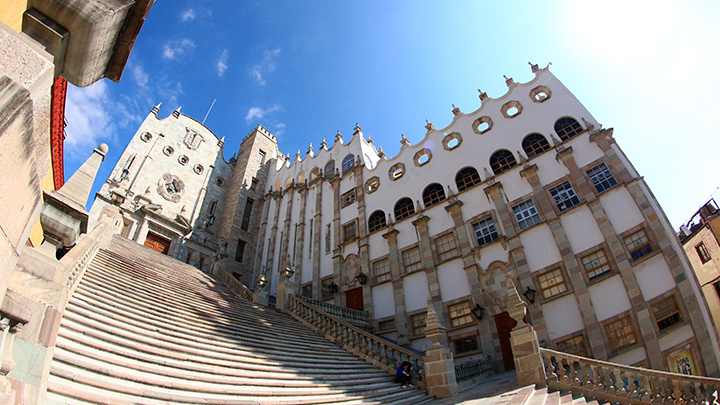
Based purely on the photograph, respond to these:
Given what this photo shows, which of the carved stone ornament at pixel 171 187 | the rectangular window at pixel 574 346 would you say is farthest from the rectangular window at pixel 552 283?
the carved stone ornament at pixel 171 187

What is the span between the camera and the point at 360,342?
38.8 ft

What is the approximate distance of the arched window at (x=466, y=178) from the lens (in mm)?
18641

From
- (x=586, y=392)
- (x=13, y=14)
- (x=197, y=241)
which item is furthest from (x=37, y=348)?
(x=197, y=241)

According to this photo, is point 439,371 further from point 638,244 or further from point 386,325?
point 638,244

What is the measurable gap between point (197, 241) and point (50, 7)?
25700mm

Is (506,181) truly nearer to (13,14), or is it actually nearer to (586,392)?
(586,392)

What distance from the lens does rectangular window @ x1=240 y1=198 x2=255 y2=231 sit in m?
28.8

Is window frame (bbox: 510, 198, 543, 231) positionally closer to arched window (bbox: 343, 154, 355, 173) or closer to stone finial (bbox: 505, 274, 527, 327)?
stone finial (bbox: 505, 274, 527, 327)

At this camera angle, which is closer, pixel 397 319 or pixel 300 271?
pixel 397 319

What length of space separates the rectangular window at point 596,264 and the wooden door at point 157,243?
25.7m

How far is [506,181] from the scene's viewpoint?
1727 cm

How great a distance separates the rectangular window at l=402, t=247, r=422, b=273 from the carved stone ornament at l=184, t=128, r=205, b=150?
883 inches

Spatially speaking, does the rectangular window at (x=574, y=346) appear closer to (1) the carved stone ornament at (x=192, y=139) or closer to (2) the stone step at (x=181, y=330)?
(2) the stone step at (x=181, y=330)

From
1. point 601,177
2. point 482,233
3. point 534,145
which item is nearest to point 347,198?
point 482,233
